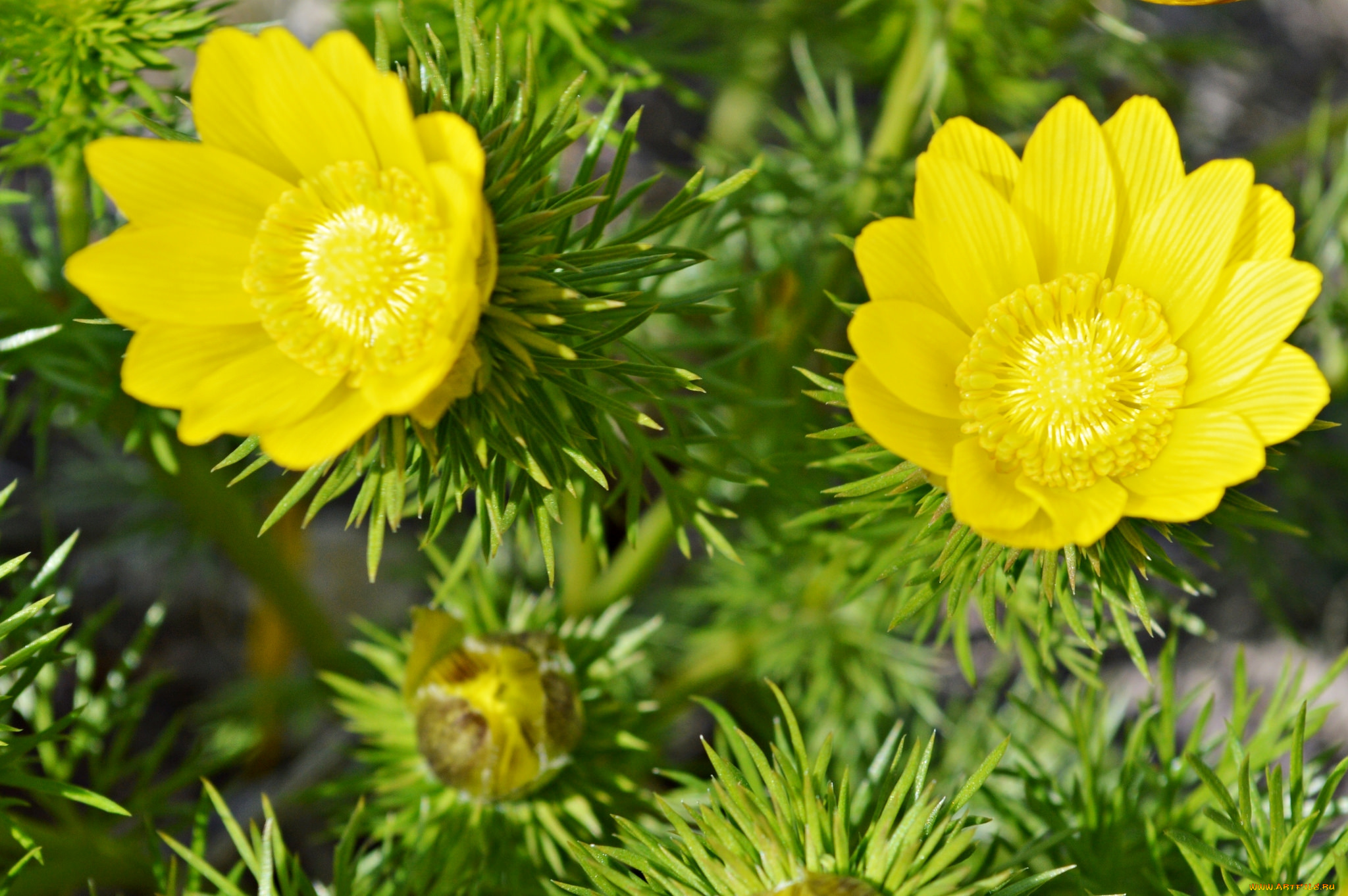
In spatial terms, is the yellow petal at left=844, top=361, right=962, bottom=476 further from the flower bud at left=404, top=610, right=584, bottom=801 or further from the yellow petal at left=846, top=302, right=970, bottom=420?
the flower bud at left=404, top=610, right=584, bottom=801

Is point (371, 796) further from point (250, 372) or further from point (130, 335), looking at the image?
point (250, 372)

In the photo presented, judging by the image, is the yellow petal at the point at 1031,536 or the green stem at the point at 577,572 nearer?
the yellow petal at the point at 1031,536

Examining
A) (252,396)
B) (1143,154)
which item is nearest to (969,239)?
(1143,154)

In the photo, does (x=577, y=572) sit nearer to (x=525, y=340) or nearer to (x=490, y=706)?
(x=490, y=706)

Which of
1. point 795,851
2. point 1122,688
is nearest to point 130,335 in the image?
point 795,851

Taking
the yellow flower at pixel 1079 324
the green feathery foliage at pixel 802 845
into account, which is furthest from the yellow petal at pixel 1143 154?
the green feathery foliage at pixel 802 845

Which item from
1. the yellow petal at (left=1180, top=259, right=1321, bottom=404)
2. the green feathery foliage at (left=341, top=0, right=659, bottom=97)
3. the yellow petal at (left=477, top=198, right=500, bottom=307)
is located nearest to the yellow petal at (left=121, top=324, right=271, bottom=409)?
the yellow petal at (left=477, top=198, right=500, bottom=307)

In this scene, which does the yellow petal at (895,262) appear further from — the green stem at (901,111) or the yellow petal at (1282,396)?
the green stem at (901,111)
